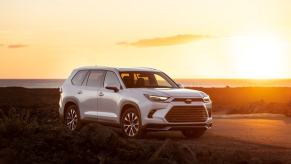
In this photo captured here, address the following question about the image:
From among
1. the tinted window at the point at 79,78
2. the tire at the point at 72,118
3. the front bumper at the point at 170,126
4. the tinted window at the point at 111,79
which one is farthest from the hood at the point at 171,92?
the tire at the point at 72,118

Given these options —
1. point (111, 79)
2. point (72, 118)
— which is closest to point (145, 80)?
point (111, 79)

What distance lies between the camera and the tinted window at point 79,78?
20.5 meters

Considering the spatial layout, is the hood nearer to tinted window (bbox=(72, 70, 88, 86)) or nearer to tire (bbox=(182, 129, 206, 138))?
tire (bbox=(182, 129, 206, 138))

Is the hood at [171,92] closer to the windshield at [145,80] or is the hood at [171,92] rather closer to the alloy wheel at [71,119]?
the windshield at [145,80]

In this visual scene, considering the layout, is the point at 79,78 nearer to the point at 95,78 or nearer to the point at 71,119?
the point at 95,78

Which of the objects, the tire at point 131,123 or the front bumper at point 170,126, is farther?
the tire at point 131,123

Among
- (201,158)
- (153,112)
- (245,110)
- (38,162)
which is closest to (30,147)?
(38,162)

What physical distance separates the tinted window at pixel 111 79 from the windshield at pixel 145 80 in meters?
0.19

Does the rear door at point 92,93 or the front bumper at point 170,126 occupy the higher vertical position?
the rear door at point 92,93

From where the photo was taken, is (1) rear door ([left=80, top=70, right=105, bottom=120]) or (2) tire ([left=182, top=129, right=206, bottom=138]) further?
(1) rear door ([left=80, top=70, right=105, bottom=120])

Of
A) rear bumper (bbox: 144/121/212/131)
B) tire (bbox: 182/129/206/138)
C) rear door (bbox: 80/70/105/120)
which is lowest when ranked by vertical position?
tire (bbox: 182/129/206/138)

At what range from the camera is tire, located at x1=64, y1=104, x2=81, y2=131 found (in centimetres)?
2050

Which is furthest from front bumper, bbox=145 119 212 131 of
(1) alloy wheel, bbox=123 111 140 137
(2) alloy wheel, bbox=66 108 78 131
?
(2) alloy wheel, bbox=66 108 78 131

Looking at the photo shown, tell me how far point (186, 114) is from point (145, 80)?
5.72ft
